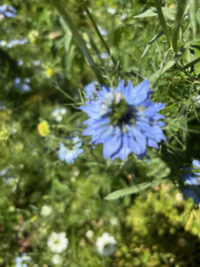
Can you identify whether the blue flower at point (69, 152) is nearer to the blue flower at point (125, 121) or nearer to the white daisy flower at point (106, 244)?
the white daisy flower at point (106, 244)

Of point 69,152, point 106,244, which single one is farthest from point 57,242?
point 69,152

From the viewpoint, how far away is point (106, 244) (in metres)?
1.72

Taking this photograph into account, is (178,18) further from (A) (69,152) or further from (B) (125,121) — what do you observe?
(A) (69,152)

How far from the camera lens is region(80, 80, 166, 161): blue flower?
2.67 feet

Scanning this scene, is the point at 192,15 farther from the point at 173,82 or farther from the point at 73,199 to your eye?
the point at 73,199

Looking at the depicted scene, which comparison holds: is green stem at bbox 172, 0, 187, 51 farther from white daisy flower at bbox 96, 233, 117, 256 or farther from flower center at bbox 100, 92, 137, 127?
white daisy flower at bbox 96, 233, 117, 256

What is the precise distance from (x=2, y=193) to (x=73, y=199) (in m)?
0.55

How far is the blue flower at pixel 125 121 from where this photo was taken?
2.67ft

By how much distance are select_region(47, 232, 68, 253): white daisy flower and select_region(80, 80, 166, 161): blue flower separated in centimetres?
119

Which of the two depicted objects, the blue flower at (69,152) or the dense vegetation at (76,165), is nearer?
the dense vegetation at (76,165)

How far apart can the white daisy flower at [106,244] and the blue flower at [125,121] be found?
1050 millimetres

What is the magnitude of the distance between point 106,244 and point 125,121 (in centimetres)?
111

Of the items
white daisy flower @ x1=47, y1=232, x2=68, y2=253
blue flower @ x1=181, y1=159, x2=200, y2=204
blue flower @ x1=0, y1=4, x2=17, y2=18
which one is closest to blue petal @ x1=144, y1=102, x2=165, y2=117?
blue flower @ x1=181, y1=159, x2=200, y2=204

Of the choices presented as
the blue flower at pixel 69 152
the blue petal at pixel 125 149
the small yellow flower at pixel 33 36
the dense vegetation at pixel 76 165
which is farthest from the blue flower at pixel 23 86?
the blue petal at pixel 125 149
